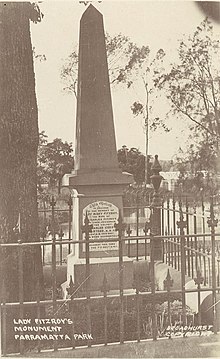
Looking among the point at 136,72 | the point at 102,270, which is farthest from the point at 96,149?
the point at 102,270

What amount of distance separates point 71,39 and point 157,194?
6.52 ft

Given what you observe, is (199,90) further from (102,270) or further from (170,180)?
(102,270)

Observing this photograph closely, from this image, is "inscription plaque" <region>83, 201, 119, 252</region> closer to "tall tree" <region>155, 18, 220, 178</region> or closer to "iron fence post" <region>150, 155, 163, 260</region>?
"iron fence post" <region>150, 155, 163, 260</region>

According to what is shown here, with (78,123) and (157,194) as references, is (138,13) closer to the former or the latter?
(78,123)

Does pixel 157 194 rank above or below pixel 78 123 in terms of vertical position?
below

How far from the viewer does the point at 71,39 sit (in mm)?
3494

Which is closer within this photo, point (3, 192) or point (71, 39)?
point (3, 192)

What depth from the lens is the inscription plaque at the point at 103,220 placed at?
12.7ft

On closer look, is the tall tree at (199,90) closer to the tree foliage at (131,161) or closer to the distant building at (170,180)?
the distant building at (170,180)

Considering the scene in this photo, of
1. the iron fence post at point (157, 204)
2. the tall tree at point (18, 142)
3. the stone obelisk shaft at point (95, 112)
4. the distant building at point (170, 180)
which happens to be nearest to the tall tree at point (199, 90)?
the distant building at point (170, 180)

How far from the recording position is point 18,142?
3027 mm

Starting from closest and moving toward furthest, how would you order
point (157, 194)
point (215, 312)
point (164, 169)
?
point (215, 312) < point (164, 169) < point (157, 194)

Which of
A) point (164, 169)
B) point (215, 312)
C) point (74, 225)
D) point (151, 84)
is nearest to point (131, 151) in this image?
point (164, 169)

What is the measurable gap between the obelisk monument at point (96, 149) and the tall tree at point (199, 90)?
0.69m
